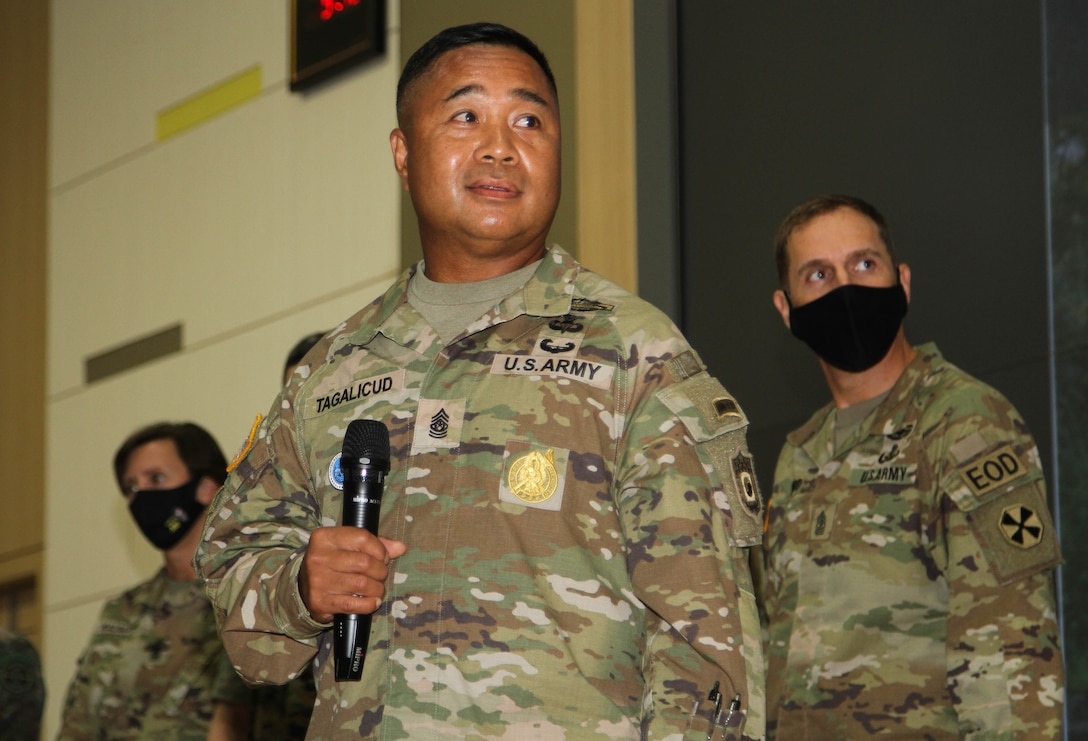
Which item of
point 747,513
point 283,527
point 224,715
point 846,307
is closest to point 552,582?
point 747,513

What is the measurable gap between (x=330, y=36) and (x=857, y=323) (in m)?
3.56

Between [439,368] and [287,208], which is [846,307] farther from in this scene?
[287,208]

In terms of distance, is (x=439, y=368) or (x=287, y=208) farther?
(x=287, y=208)

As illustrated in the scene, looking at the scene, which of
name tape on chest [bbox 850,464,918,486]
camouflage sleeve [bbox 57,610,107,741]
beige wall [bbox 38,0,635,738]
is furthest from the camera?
beige wall [bbox 38,0,635,738]

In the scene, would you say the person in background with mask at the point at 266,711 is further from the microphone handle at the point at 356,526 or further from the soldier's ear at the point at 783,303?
the microphone handle at the point at 356,526

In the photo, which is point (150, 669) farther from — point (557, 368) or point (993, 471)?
point (557, 368)

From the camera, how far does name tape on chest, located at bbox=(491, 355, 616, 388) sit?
6.45ft

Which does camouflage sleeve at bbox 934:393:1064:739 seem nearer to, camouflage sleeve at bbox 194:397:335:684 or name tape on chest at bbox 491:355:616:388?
name tape on chest at bbox 491:355:616:388

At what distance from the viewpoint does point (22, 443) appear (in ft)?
26.5

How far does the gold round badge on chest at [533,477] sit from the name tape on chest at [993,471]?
4.30 feet

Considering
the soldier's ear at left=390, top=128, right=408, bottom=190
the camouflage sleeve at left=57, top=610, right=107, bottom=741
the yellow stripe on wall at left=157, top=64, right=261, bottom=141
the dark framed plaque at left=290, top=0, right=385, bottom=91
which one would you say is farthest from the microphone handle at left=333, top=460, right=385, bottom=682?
the yellow stripe on wall at left=157, top=64, right=261, bottom=141

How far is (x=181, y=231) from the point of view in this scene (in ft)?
23.5

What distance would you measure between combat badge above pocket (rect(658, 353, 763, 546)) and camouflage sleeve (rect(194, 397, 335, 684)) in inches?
19.4

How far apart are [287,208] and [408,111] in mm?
4456
